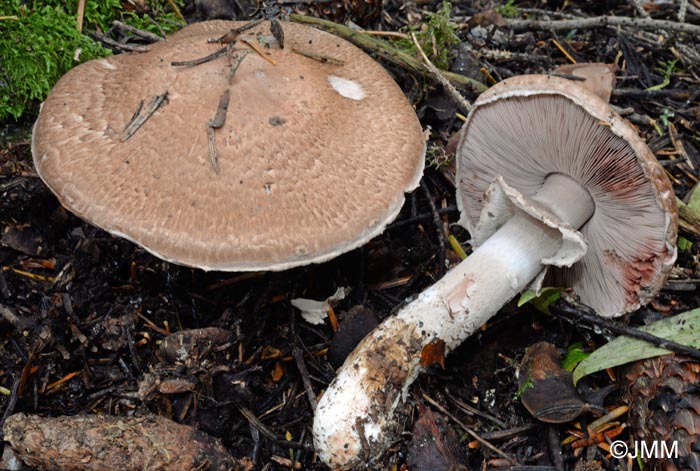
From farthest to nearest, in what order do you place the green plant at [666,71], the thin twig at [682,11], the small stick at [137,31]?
the thin twig at [682,11] < the green plant at [666,71] < the small stick at [137,31]

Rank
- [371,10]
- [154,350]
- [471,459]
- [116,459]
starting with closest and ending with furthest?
[116,459] < [471,459] < [154,350] < [371,10]

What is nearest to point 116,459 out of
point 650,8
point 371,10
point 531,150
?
point 531,150

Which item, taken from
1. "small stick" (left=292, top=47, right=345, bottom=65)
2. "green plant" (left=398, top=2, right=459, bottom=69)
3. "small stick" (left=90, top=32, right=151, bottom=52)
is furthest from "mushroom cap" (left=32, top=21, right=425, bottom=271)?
"green plant" (left=398, top=2, right=459, bottom=69)

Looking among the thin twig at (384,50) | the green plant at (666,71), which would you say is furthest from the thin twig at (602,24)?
the thin twig at (384,50)

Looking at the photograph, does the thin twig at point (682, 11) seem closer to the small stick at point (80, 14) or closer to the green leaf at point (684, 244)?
the green leaf at point (684, 244)

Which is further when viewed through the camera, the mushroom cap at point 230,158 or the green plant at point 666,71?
the green plant at point 666,71

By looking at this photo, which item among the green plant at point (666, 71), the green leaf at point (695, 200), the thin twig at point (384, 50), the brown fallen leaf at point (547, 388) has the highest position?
the thin twig at point (384, 50)

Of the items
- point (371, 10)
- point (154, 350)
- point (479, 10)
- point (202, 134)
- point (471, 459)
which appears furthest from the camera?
point (479, 10)

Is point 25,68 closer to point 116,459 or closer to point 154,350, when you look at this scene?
point 154,350
